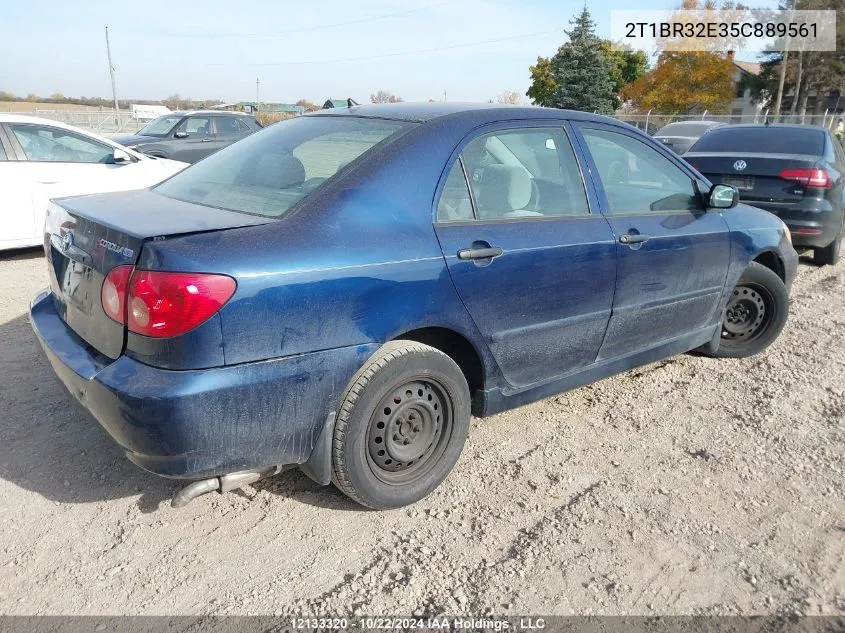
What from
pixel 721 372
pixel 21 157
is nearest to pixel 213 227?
pixel 721 372

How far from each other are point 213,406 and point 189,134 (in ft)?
41.4

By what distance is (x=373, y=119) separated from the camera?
3135mm

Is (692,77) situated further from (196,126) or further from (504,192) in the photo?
(504,192)

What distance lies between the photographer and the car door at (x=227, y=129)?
14.0 m

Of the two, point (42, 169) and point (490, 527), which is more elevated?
point (42, 169)

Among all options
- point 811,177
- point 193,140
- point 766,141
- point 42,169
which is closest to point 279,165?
point 42,169

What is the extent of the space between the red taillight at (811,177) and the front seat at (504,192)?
5133 millimetres

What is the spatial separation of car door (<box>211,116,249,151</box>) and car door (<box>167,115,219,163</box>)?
11 cm

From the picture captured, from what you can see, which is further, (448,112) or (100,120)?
(100,120)

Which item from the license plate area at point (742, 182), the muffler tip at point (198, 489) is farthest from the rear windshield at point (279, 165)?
the license plate area at point (742, 182)

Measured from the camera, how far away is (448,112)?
3072 mm

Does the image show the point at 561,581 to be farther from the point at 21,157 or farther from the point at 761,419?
the point at 21,157

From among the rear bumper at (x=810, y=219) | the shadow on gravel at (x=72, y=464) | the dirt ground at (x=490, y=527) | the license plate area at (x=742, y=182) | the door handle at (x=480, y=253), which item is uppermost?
the door handle at (x=480, y=253)

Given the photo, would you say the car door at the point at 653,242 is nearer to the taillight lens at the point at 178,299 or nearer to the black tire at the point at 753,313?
the black tire at the point at 753,313
